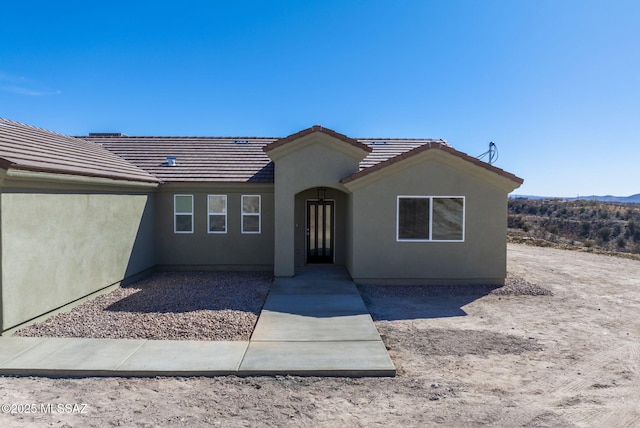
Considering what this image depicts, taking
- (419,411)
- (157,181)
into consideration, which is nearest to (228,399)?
(419,411)

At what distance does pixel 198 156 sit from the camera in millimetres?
15523

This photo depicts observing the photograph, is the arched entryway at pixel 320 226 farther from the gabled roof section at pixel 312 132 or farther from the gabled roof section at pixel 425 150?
the gabled roof section at pixel 425 150

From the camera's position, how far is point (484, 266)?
38.4 ft

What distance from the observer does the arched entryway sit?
1448cm

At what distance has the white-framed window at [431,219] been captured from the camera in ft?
38.2

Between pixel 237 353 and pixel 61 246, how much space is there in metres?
5.16

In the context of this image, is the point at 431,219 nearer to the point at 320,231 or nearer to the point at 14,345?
the point at 320,231

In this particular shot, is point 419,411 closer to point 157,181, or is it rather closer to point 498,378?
point 498,378

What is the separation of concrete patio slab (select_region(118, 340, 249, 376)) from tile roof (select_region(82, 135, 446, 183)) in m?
7.42

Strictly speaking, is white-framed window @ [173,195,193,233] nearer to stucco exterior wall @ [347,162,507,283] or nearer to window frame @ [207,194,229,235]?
window frame @ [207,194,229,235]

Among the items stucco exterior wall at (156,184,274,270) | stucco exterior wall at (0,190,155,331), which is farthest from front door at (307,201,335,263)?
stucco exterior wall at (0,190,155,331)

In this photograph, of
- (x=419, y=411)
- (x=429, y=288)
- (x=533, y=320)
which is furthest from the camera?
(x=429, y=288)

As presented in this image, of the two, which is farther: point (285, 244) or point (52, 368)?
point (285, 244)

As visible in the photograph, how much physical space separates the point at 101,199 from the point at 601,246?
2814 cm
